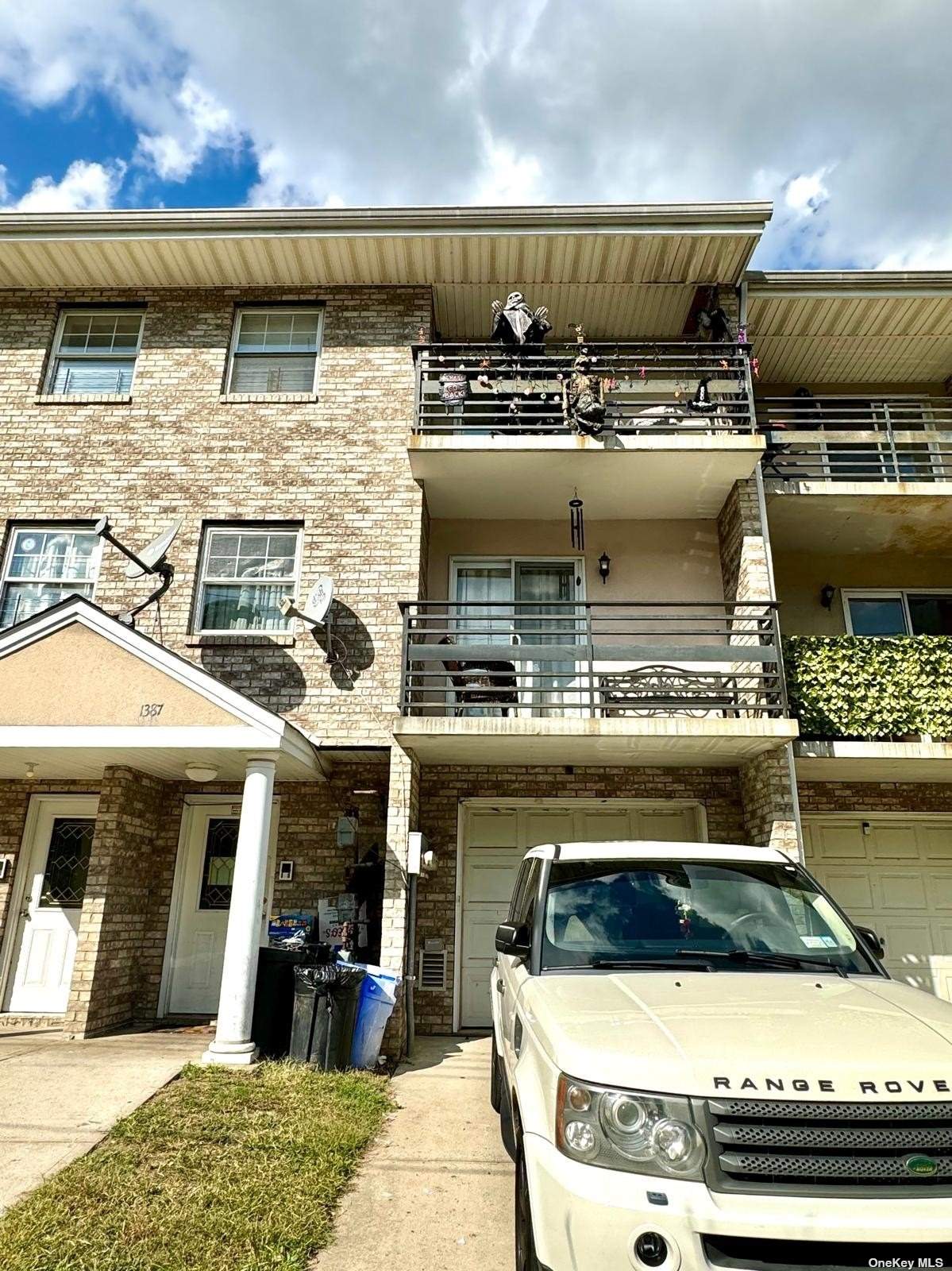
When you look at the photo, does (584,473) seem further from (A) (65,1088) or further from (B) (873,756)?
(A) (65,1088)

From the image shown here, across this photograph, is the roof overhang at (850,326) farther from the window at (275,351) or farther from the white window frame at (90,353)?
the white window frame at (90,353)

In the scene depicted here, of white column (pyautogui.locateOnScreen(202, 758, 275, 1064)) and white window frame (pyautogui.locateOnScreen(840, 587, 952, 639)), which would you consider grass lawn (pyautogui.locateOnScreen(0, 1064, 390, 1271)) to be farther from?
white window frame (pyautogui.locateOnScreen(840, 587, 952, 639))

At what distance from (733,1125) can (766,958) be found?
4.23 ft

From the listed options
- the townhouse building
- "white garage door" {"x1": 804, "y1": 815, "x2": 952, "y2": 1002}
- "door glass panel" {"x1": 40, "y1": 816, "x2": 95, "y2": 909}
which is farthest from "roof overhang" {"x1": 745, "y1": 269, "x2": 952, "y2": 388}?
"door glass panel" {"x1": 40, "y1": 816, "x2": 95, "y2": 909}

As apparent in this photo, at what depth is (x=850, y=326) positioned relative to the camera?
35.2 ft

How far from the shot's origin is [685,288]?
1042 cm

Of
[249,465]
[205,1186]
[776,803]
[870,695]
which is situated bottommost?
[205,1186]

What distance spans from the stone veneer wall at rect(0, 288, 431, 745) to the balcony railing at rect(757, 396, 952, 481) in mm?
5020

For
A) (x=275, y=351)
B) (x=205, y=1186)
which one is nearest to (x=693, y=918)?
(x=205, y=1186)

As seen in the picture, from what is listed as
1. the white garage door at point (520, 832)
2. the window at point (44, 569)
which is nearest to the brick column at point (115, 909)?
the window at point (44, 569)

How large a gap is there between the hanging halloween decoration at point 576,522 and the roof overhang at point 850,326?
373 centimetres

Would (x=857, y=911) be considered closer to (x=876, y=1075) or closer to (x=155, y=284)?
(x=876, y=1075)

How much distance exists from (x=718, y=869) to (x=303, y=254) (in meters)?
9.17

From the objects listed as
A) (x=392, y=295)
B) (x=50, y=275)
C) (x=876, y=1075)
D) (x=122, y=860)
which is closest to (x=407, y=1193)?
(x=876, y=1075)
